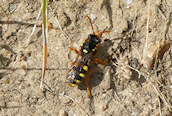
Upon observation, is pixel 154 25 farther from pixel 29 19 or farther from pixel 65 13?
pixel 29 19

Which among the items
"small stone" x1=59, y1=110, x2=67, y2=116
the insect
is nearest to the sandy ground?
"small stone" x1=59, y1=110, x2=67, y2=116

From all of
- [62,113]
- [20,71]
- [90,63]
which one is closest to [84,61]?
[90,63]

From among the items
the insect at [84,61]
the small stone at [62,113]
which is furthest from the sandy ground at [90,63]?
the insect at [84,61]

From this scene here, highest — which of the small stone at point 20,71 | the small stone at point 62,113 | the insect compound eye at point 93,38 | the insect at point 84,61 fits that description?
the insect compound eye at point 93,38

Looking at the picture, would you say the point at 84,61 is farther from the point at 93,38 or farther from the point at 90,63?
the point at 93,38

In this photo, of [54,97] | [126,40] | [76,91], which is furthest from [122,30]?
[54,97]

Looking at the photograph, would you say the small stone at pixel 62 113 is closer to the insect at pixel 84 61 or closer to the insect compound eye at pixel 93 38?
the insect at pixel 84 61

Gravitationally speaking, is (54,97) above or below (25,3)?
below
